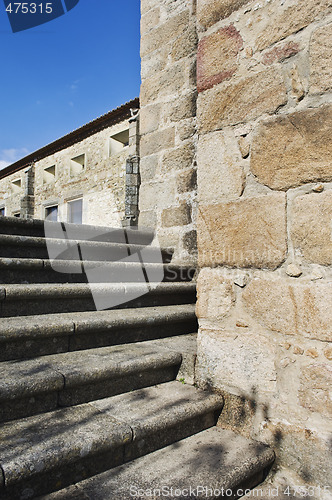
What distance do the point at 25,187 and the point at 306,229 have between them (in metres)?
16.7

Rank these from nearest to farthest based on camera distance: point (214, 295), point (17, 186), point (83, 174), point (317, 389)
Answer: point (317, 389)
point (214, 295)
point (83, 174)
point (17, 186)

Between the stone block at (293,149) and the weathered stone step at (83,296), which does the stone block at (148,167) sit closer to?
the weathered stone step at (83,296)

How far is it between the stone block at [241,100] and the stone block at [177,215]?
1.33 m

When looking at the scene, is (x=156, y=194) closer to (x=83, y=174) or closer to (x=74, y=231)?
(x=74, y=231)

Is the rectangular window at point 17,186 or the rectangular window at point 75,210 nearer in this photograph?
the rectangular window at point 75,210

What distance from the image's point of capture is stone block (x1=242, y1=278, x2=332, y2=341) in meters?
1.43

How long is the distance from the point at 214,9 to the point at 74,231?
1.81 meters

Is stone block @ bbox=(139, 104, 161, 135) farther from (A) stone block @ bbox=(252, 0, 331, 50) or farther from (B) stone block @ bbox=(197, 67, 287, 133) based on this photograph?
(A) stone block @ bbox=(252, 0, 331, 50)

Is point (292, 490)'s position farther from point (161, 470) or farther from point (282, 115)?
point (282, 115)

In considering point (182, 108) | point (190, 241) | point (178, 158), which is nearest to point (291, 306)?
point (190, 241)

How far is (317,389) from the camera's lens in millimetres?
1434

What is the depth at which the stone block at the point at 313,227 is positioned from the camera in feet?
4.71

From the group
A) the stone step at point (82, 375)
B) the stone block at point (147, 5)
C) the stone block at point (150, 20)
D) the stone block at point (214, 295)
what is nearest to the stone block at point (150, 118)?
the stone block at point (150, 20)

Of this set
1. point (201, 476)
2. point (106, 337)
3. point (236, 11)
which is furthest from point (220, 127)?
point (201, 476)
